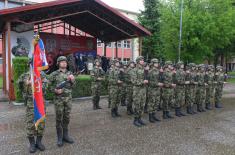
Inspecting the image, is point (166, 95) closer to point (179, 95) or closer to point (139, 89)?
point (179, 95)

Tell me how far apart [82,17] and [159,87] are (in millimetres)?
9770

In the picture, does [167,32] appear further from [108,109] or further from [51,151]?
[51,151]

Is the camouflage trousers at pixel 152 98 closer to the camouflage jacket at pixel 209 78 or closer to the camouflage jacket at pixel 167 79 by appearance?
the camouflage jacket at pixel 167 79

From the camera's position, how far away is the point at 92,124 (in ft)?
25.9

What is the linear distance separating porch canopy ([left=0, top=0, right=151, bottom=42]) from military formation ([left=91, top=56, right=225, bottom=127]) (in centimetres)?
478

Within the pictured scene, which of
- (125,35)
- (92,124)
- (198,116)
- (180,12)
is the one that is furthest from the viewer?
(180,12)

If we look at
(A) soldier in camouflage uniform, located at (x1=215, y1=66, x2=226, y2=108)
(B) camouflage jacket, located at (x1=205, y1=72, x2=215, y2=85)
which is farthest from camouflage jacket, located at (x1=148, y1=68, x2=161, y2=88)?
(A) soldier in camouflage uniform, located at (x1=215, y1=66, x2=226, y2=108)

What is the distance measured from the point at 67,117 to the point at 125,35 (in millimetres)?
12275

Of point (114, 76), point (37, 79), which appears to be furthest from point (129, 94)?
point (37, 79)

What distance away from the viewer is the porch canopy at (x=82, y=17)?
1198 cm

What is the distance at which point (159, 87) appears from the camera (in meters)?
8.47

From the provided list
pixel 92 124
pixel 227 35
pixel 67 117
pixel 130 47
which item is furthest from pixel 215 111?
pixel 130 47

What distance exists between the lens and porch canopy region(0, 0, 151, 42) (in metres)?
12.0

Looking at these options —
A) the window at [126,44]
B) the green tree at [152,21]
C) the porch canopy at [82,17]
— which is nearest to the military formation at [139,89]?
the porch canopy at [82,17]
